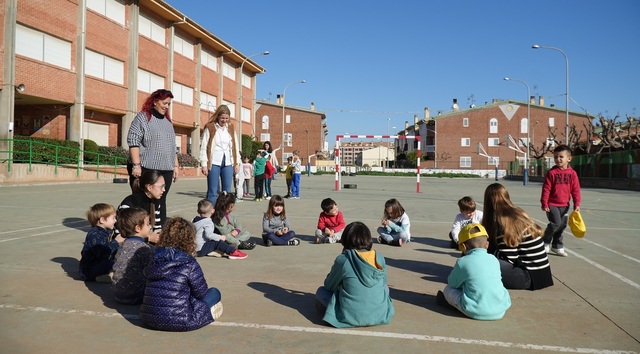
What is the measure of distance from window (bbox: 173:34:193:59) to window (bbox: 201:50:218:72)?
222 centimetres

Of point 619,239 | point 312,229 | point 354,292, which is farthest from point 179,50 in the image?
point 354,292

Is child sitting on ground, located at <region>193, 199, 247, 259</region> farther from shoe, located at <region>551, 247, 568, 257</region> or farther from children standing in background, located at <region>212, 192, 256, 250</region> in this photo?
shoe, located at <region>551, 247, 568, 257</region>

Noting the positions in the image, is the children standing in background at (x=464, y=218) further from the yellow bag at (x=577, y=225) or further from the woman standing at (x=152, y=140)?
the woman standing at (x=152, y=140)

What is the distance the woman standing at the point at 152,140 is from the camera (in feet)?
21.1

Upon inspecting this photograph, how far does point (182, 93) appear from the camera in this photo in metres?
41.2

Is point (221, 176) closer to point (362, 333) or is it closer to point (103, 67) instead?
point (362, 333)

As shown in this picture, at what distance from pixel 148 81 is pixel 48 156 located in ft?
43.6

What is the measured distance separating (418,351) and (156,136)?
453 centimetres

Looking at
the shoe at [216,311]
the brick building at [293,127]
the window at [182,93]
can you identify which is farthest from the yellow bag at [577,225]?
the brick building at [293,127]

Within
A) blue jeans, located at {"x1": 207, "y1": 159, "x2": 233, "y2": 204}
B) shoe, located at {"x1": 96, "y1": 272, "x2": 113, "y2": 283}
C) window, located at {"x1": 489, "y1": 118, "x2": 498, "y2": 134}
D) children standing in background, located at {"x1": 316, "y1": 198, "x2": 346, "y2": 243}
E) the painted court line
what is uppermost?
window, located at {"x1": 489, "y1": 118, "x2": 498, "y2": 134}

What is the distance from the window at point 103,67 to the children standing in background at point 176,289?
2920cm

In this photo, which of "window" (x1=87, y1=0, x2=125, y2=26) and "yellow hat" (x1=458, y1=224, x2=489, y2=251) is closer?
"yellow hat" (x1=458, y1=224, x2=489, y2=251)

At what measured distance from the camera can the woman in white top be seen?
926 cm

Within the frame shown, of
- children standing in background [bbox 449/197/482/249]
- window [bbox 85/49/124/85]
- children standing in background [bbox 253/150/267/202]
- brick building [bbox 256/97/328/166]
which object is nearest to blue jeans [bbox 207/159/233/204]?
children standing in background [bbox 449/197/482/249]
